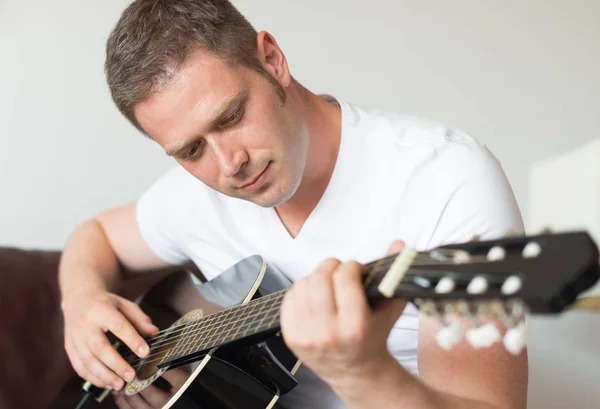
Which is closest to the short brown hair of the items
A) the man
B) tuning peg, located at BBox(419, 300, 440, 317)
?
the man

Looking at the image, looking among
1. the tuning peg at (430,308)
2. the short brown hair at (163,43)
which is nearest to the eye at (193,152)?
the short brown hair at (163,43)

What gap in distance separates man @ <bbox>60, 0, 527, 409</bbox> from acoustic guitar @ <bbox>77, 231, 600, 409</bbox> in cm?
5

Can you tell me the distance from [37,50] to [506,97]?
4.30ft

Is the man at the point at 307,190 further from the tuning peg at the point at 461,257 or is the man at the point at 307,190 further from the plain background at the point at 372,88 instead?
the plain background at the point at 372,88

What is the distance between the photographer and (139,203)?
1.48 metres

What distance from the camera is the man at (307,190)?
2.39ft

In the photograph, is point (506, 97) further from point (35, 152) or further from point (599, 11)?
point (35, 152)

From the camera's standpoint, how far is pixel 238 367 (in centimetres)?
101

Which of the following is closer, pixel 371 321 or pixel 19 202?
pixel 371 321

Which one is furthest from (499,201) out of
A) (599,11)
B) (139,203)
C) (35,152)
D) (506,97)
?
(35,152)

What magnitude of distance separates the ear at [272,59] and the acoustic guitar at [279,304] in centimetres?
32

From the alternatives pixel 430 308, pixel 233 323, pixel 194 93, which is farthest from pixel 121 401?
pixel 430 308

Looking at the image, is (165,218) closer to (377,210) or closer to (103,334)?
(103,334)

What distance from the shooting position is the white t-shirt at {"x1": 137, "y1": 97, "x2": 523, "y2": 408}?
936 mm
